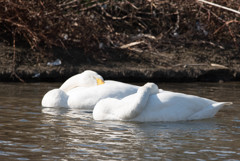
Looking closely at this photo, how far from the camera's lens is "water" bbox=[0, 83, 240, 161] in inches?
205

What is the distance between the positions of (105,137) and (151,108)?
48.6 inches

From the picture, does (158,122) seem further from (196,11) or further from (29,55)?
(196,11)

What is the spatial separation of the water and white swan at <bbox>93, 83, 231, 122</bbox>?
0.13m

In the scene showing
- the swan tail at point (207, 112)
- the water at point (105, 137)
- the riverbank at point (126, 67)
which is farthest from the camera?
the riverbank at point (126, 67)

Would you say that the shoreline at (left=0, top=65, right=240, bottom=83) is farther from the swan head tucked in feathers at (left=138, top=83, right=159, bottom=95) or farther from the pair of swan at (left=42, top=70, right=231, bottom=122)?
the swan head tucked in feathers at (left=138, top=83, right=159, bottom=95)

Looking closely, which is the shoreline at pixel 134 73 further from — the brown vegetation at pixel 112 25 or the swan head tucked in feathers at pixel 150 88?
the swan head tucked in feathers at pixel 150 88

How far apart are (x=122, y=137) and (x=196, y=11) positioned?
29.8 feet

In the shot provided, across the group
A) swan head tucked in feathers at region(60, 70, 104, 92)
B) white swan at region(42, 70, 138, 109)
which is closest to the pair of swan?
white swan at region(42, 70, 138, 109)

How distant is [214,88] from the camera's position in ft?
36.3

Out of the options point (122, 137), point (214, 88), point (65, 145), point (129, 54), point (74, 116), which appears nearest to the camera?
point (65, 145)

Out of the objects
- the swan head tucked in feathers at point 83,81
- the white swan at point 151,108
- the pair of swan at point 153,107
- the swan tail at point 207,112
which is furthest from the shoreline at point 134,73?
the swan tail at point 207,112

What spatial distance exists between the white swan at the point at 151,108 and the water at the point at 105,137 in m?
0.13

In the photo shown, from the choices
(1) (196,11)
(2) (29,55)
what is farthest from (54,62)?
(1) (196,11)

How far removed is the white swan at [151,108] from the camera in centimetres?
696
